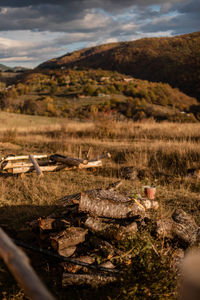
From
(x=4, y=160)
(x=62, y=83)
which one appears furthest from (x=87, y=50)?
(x=4, y=160)

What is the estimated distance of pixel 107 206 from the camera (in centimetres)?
420

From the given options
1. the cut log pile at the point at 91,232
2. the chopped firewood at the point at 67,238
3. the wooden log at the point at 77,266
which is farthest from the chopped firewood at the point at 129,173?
the wooden log at the point at 77,266

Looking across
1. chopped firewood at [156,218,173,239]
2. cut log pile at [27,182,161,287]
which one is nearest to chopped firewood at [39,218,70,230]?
cut log pile at [27,182,161,287]

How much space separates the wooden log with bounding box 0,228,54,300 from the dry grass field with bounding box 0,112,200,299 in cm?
138

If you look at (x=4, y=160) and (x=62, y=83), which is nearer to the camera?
(x=4, y=160)

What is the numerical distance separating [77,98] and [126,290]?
35.6m

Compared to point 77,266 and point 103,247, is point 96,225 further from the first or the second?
point 77,266

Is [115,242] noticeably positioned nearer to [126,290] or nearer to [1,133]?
[126,290]

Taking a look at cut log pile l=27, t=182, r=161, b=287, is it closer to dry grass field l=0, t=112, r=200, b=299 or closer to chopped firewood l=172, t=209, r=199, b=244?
dry grass field l=0, t=112, r=200, b=299

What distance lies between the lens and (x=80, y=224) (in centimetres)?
393

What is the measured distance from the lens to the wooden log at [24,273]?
1.40 meters

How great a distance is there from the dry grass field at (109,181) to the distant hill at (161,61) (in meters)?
40.8

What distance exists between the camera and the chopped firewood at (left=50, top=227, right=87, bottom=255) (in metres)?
3.48

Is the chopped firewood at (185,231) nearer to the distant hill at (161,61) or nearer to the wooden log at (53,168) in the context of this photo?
the wooden log at (53,168)
